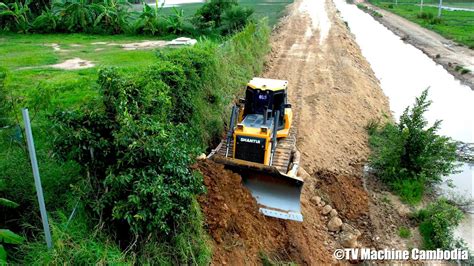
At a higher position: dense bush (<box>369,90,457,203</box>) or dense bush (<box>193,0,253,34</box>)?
dense bush (<box>193,0,253,34</box>)

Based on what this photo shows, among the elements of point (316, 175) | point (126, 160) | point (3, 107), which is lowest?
point (316, 175)

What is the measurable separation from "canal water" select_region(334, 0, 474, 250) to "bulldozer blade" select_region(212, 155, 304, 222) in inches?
188

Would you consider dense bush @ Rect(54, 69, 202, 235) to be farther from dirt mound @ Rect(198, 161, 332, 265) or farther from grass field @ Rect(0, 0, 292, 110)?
grass field @ Rect(0, 0, 292, 110)

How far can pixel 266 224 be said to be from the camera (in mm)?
8562

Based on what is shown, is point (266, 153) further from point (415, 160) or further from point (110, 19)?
point (110, 19)

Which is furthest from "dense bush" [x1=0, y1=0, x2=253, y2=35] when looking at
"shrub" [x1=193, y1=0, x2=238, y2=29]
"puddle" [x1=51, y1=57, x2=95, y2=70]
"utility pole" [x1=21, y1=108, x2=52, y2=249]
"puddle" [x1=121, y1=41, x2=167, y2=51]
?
"utility pole" [x1=21, y1=108, x2=52, y2=249]

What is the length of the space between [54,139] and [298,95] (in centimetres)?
1262

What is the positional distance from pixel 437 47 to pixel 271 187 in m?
28.0

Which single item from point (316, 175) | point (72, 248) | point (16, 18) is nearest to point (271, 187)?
point (316, 175)

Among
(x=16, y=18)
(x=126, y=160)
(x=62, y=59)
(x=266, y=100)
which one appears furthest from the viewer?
(x=16, y=18)

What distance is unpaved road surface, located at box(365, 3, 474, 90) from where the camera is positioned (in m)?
25.4

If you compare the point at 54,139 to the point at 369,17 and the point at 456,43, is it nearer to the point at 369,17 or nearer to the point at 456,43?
the point at 456,43

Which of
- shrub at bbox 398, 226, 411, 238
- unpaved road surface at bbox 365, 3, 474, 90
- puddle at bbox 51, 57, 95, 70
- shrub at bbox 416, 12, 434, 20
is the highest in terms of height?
shrub at bbox 416, 12, 434, 20

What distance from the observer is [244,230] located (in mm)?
7824
